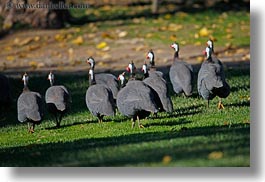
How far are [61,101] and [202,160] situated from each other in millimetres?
2739

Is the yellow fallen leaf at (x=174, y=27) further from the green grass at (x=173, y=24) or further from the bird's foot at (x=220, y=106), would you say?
the bird's foot at (x=220, y=106)

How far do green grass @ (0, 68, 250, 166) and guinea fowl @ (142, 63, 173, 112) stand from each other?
20cm

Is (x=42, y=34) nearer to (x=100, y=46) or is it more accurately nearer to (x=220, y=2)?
(x=100, y=46)

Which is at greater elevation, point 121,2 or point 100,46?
point 121,2

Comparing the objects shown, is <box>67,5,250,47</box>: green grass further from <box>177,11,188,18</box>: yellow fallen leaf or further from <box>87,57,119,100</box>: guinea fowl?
<box>87,57,119,100</box>: guinea fowl

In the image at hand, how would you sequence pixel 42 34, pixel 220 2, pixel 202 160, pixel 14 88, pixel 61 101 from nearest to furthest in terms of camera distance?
1. pixel 202 160
2. pixel 61 101
3. pixel 14 88
4. pixel 42 34
5. pixel 220 2

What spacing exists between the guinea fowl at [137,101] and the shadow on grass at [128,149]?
0.27m

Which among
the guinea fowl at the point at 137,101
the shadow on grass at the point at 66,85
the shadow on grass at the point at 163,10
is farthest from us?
the shadow on grass at the point at 163,10

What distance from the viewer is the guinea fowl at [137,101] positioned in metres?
9.92

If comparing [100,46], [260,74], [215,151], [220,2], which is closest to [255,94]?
[260,74]

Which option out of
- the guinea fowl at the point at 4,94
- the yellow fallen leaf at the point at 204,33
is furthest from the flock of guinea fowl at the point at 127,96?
the yellow fallen leaf at the point at 204,33

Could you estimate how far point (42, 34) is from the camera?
60.4 feet

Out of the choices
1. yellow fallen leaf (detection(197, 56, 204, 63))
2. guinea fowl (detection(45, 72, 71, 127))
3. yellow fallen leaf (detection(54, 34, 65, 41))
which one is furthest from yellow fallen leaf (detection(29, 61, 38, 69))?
guinea fowl (detection(45, 72, 71, 127))

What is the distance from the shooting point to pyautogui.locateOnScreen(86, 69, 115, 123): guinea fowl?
10547 millimetres
